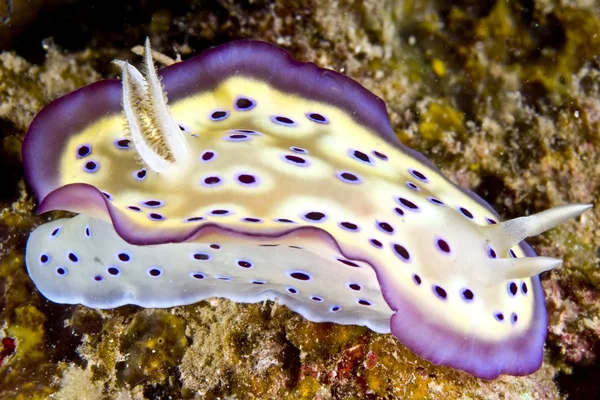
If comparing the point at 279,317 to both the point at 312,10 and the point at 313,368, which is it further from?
the point at 312,10

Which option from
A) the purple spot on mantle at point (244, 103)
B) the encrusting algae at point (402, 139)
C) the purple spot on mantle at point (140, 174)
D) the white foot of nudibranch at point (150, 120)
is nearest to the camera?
the white foot of nudibranch at point (150, 120)

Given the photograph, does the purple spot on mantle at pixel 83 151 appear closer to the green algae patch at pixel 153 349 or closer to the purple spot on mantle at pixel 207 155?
the purple spot on mantle at pixel 207 155

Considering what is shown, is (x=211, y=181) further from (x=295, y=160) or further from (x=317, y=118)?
(x=317, y=118)

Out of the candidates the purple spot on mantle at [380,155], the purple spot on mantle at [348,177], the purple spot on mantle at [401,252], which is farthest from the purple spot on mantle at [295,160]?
the purple spot on mantle at [401,252]

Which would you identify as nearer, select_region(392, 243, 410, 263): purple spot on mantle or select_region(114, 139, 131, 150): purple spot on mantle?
select_region(392, 243, 410, 263): purple spot on mantle

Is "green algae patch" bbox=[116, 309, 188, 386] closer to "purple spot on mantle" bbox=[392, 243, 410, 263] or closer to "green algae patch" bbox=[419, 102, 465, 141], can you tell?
"purple spot on mantle" bbox=[392, 243, 410, 263]

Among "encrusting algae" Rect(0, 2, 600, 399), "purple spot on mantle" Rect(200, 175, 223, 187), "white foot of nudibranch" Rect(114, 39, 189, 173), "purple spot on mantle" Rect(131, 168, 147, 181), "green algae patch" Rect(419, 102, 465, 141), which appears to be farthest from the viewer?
"green algae patch" Rect(419, 102, 465, 141)

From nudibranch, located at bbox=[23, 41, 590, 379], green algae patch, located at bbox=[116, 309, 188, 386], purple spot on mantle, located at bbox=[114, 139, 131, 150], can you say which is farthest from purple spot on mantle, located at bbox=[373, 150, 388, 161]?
green algae patch, located at bbox=[116, 309, 188, 386]
